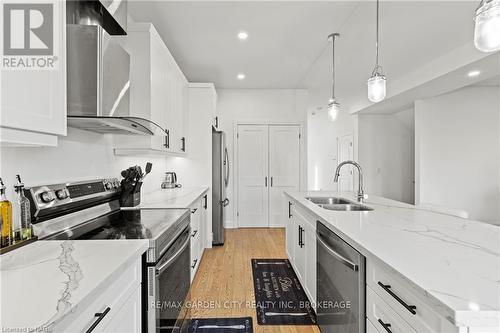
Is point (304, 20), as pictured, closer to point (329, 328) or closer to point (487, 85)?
point (329, 328)

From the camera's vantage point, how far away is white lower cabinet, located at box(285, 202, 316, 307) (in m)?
2.05

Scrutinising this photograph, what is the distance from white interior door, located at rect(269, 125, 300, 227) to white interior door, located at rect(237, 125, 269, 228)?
100 millimetres

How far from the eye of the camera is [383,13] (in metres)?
2.51

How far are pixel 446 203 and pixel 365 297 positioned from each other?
492 cm

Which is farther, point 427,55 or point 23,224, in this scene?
point 427,55

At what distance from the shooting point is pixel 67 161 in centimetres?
160

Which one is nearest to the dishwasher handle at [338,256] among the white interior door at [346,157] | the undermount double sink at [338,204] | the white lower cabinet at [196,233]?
the undermount double sink at [338,204]

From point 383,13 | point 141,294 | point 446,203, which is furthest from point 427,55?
point 141,294

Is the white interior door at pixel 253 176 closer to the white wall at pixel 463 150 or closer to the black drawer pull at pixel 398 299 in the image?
the white wall at pixel 463 150

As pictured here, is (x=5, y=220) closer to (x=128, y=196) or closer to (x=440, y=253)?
(x=128, y=196)

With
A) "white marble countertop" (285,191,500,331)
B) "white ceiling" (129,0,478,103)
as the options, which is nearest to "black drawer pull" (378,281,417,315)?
"white marble countertop" (285,191,500,331)

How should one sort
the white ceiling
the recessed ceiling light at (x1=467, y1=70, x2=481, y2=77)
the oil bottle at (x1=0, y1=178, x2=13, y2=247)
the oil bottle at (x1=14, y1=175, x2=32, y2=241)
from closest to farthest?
the oil bottle at (x1=0, y1=178, x2=13, y2=247) < the oil bottle at (x1=14, y1=175, x2=32, y2=241) < the white ceiling < the recessed ceiling light at (x1=467, y1=70, x2=481, y2=77)

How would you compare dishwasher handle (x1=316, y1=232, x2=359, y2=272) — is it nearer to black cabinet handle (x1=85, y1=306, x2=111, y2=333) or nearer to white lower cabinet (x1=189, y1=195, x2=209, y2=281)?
black cabinet handle (x1=85, y1=306, x2=111, y2=333)

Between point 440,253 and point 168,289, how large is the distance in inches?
52.0
